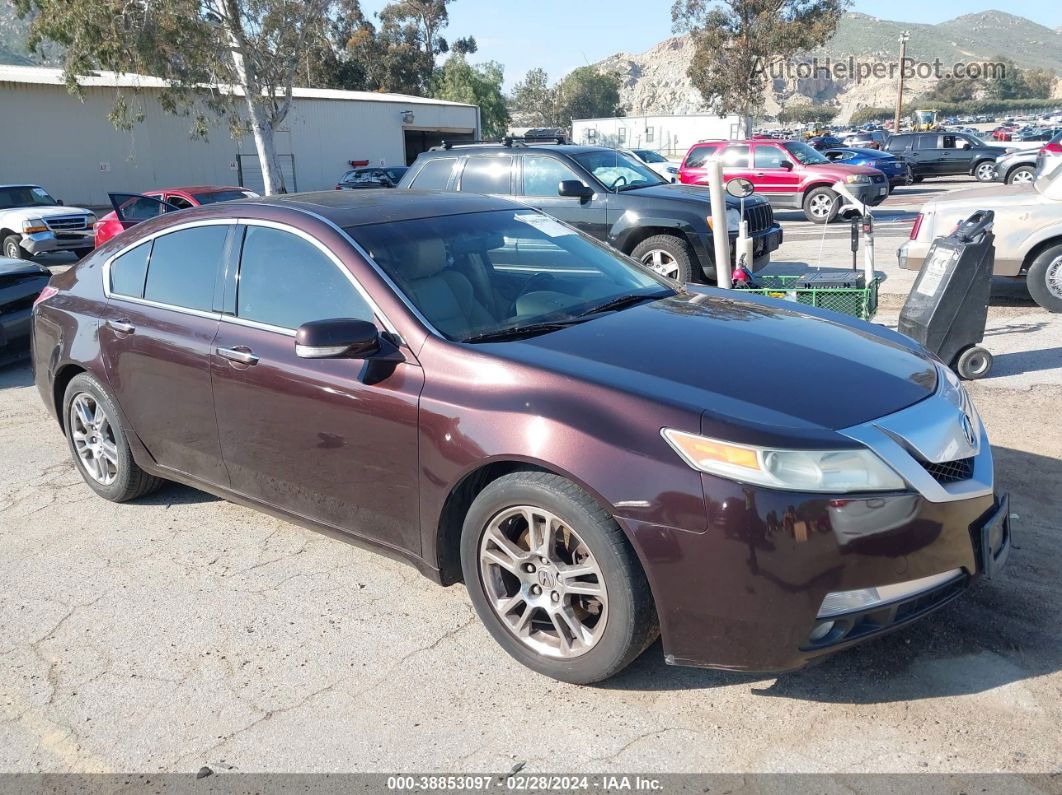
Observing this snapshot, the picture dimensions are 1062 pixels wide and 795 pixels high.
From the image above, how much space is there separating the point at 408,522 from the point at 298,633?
68 cm

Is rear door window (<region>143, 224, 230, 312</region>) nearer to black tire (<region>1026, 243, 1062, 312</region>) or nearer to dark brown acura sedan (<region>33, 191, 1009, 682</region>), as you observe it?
dark brown acura sedan (<region>33, 191, 1009, 682</region>)

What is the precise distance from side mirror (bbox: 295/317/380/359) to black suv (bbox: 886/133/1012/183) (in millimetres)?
31088

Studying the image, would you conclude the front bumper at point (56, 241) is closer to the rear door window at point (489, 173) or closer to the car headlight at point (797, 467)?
the rear door window at point (489, 173)

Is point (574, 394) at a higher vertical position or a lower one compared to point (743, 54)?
lower

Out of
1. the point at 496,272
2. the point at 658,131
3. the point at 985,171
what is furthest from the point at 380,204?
Result: the point at 658,131

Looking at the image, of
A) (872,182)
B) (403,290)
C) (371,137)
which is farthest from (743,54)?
(403,290)

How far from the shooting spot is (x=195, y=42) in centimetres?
2433

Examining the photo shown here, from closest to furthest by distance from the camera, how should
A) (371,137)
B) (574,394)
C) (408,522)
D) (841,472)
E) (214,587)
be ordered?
(841,472) < (574,394) < (408,522) < (214,587) < (371,137)

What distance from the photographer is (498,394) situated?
321cm

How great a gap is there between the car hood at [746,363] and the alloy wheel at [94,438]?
271 centimetres

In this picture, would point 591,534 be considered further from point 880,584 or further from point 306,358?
point 306,358

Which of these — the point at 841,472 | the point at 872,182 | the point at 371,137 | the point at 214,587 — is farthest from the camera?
the point at 371,137

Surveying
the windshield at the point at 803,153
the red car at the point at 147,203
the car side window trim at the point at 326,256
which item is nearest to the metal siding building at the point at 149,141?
the red car at the point at 147,203

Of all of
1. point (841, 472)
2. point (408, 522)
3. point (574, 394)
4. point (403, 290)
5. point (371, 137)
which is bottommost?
point (408, 522)
